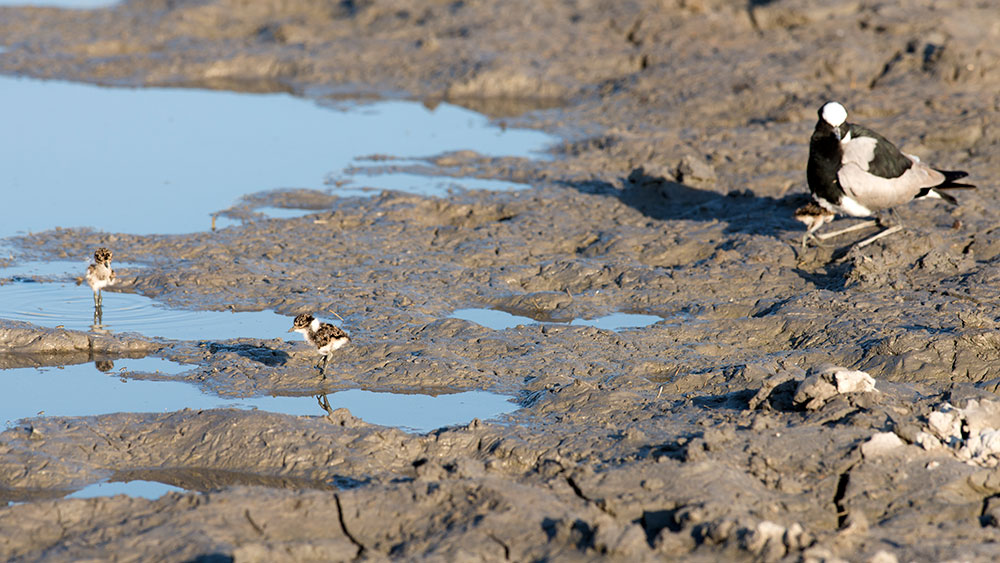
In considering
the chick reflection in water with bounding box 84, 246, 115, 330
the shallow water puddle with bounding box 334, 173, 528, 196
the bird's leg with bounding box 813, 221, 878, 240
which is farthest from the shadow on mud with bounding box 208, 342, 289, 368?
the bird's leg with bounding box 813, 221, 878, 240

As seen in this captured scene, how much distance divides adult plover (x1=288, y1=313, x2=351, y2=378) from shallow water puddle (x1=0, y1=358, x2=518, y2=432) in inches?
12.5

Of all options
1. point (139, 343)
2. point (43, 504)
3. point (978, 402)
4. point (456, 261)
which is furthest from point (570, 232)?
point (43, 504)

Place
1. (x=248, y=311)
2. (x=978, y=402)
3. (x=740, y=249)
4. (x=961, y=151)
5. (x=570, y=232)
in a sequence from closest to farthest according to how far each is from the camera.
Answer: (x=978, y=402), (x=248, y=311), (x=740, y=249), (x=570, y=232), (x=961, y=151)

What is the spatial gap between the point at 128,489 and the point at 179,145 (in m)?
8.77

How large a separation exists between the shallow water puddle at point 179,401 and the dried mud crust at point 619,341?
6.6 inches

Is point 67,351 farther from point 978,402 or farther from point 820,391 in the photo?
point 978,402

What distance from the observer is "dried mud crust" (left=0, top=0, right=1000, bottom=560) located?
5.29m

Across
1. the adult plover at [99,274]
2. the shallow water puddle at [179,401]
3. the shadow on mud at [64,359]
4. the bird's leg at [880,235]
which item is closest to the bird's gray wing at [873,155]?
the bird's leg at [880,235]

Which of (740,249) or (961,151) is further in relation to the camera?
(961,151)

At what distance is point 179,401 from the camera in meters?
7.14

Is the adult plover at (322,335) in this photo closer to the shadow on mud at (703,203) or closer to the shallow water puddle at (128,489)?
the shallow water puddle at (128,489)

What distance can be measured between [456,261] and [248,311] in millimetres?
2003

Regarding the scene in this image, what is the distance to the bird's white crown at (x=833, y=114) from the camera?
9258mm

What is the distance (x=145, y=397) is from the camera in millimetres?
7203
